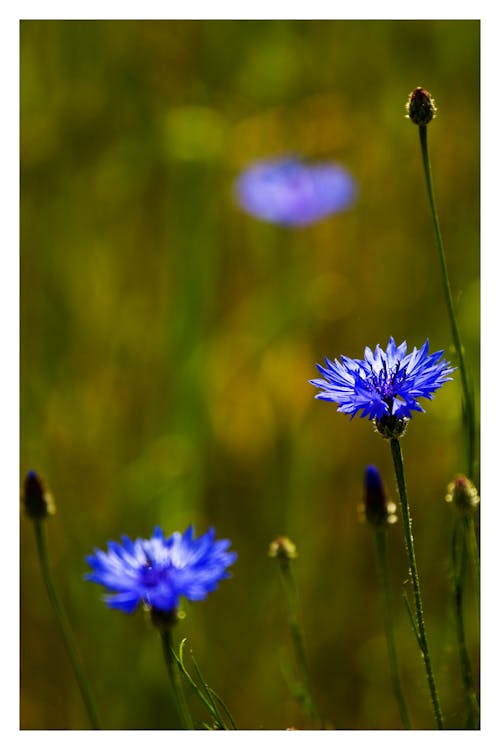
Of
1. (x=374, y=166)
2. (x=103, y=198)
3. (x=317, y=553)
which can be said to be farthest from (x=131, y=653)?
(x=374, y=166)

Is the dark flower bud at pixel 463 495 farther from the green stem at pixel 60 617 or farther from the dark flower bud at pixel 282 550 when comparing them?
the green stem at pixel 60 617

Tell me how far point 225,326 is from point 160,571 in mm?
736

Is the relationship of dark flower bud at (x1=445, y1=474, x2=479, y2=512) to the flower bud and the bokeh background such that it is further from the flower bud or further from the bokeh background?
the bokeh background

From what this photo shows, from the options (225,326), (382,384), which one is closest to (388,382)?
(382,384)

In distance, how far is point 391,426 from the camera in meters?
0.60

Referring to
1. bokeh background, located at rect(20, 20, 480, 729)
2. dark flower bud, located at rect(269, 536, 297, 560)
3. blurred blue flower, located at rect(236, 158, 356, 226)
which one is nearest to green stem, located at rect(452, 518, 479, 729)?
dark flower bud, located at rect(269, 536, 297, 560)

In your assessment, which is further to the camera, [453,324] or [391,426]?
[453,324]

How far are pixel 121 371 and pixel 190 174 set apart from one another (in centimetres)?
29

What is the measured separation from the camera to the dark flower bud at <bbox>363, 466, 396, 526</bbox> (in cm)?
76

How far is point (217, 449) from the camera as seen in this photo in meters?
1.31

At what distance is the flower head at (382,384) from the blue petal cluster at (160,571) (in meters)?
0.16

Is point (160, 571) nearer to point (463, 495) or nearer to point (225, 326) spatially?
point (463, 495)

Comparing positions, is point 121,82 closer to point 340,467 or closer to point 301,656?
point 340,467

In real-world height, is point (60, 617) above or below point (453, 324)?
below
